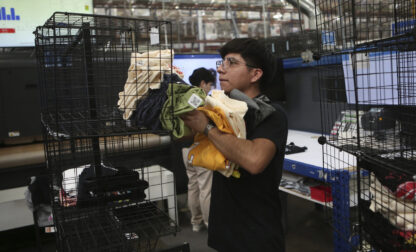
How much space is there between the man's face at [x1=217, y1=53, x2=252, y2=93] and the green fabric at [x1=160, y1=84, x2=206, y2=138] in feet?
1.24

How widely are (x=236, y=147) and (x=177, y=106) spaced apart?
0.92 feet

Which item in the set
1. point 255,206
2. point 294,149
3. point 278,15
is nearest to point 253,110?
point 255,206

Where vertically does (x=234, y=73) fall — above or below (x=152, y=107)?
above

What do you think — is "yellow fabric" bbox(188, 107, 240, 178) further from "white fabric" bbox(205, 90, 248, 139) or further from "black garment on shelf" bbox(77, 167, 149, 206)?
"black garment on shelf" bbox(77, 167, 149, 206)

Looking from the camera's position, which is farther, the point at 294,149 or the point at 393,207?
the point at 294,149

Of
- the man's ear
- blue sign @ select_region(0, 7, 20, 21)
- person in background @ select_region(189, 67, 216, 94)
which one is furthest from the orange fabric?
blue sign @ select_region(0, 7, 20, 21)

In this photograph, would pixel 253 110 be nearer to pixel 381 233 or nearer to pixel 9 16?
pixel 381 233

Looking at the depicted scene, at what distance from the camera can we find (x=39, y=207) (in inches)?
114

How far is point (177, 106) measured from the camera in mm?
1307

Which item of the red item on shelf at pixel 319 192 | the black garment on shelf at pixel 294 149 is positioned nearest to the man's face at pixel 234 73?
the red item on shelf at pixel 319 192

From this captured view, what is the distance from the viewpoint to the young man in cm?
145

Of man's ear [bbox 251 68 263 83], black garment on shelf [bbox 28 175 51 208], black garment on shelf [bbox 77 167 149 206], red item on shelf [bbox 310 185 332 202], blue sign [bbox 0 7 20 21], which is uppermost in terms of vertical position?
blue sign [bbox 0 7 20 21]

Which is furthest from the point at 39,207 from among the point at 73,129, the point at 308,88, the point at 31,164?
the point at 308,88

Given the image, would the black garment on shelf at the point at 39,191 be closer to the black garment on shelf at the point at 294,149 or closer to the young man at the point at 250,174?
the young man at the point at 250,174
